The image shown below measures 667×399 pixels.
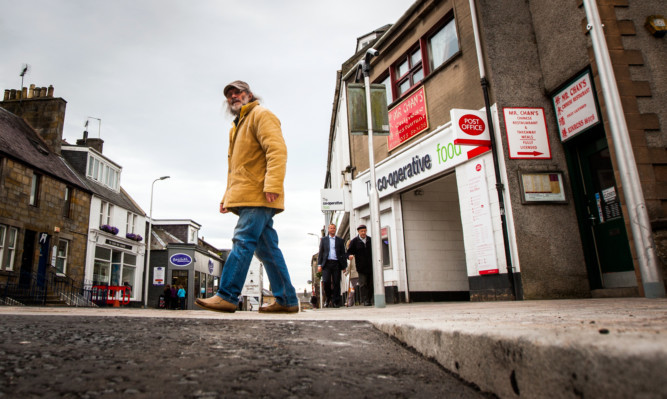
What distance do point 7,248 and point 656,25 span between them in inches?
849

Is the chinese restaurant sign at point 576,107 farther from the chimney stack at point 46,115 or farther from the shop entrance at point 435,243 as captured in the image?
the chimney stack at point 46,115

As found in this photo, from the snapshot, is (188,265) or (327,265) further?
(188,265)

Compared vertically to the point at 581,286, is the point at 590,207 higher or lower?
higher

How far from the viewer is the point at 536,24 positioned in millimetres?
8852

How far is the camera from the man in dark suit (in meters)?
10.2

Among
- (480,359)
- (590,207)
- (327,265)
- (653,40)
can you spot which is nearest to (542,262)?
(590,207)

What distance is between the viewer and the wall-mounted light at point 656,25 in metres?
6.30

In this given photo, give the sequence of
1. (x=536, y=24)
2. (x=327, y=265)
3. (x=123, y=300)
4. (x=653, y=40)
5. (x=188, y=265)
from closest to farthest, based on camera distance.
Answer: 1. (x=653, y=40)
2. (x=536, y=24)
3. (x=327, y=265)
4. (x=123, y=300)
5. (x=188, y=265)

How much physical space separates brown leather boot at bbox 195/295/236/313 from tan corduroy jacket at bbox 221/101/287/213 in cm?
82

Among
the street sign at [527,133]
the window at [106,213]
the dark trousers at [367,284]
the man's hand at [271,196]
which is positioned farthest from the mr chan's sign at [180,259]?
the man's hand at [271,196]

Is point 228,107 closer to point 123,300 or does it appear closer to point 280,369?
point 280,369

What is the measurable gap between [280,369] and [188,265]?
3475 centimetres

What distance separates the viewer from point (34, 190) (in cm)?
1984

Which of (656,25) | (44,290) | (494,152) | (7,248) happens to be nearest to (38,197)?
(7,248)
